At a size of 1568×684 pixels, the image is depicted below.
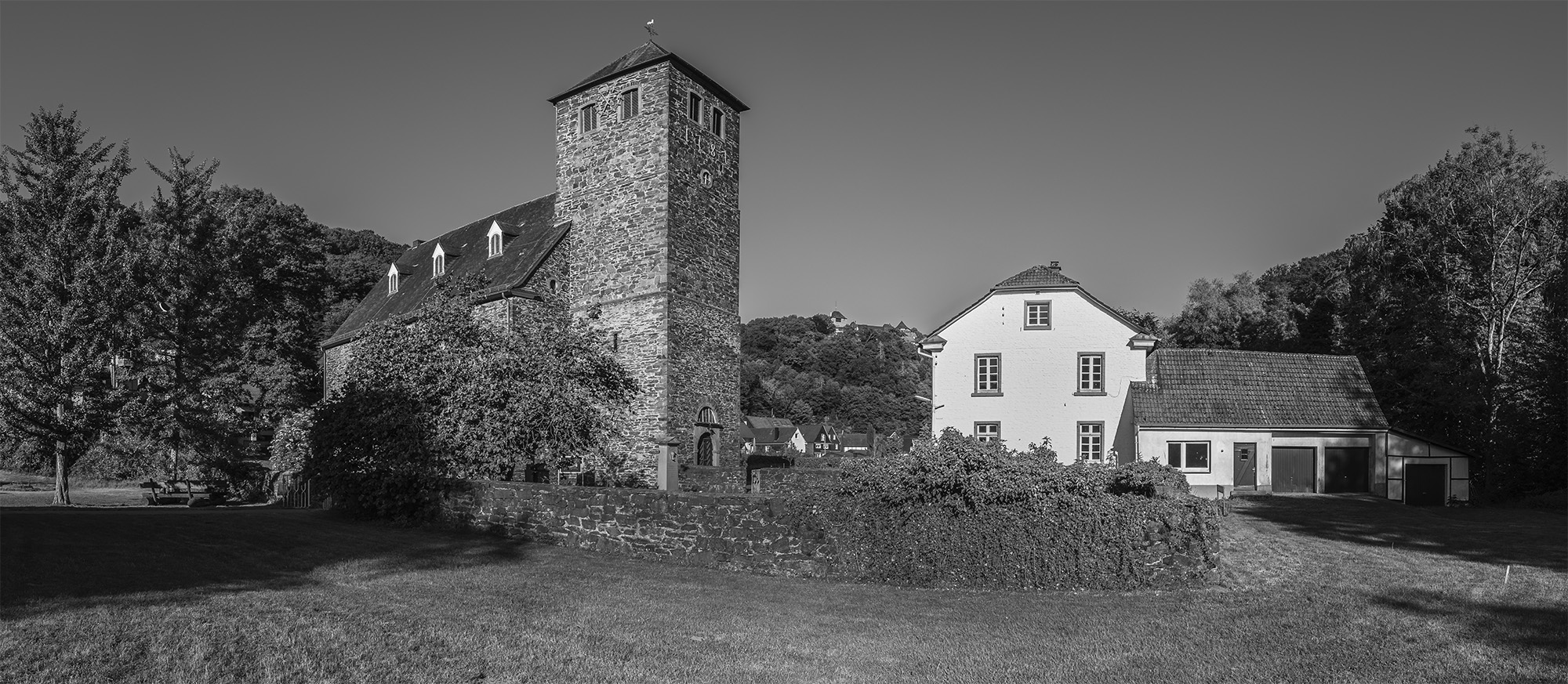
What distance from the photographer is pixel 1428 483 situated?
89.0 feet

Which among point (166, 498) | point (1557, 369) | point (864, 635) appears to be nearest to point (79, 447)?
point (166, 498)

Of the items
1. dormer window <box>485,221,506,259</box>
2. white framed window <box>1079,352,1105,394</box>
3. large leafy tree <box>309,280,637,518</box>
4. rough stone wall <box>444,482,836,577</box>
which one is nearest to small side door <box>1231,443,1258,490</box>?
white framed window <box>1079,352,1105,394</box>

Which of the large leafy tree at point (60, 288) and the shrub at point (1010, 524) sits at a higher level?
the large leafy tree at point (60, 288)

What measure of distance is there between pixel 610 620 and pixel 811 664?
2.17 m

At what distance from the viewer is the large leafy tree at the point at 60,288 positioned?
21.7m

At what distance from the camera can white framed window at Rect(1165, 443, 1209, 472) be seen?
1122 inches

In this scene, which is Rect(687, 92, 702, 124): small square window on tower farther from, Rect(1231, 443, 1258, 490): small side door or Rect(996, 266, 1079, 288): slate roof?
Rect(1231, 443, 1258, 490): small side door

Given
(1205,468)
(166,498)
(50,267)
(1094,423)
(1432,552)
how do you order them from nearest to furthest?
1. (1432,552)
2. (50,267)
3. (166,498)
4. (1205,468)
5. (1094,423)

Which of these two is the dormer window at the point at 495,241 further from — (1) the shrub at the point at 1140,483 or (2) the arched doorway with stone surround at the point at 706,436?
(1) the shrub at the point at 1140,483

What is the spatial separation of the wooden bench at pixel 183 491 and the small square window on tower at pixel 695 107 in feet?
59.3

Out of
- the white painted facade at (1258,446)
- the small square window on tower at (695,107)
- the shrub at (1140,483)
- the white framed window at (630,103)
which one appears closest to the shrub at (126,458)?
the white framed window at (630,103)

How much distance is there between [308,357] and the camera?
45.7m

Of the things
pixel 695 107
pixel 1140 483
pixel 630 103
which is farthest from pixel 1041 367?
pixel 1140 483

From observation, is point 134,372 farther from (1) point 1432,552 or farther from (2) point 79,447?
(1) point 1432,552
